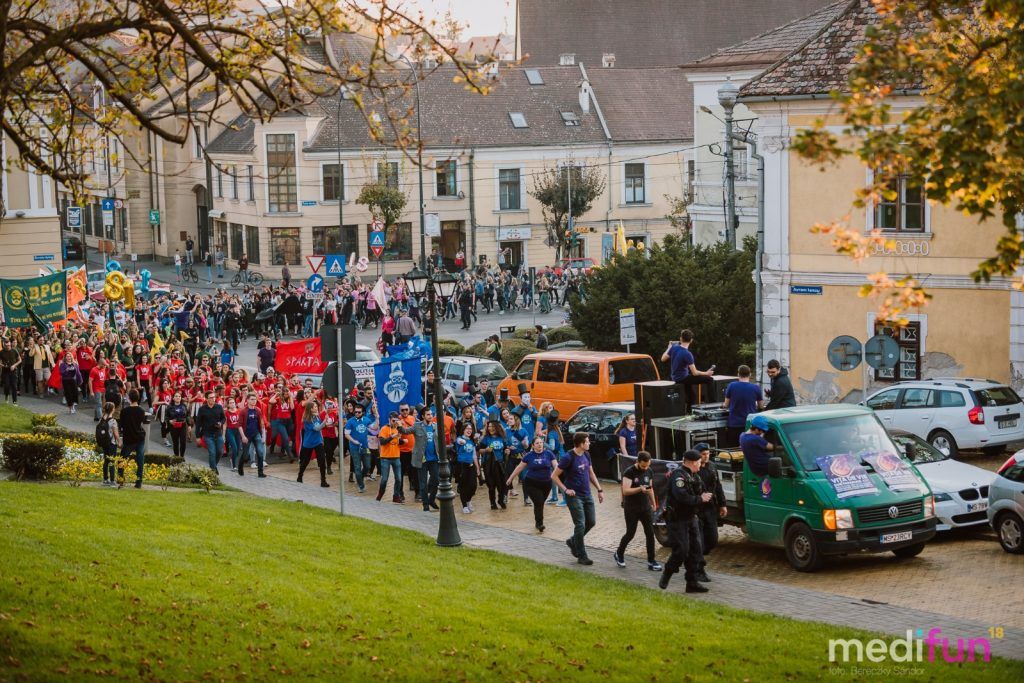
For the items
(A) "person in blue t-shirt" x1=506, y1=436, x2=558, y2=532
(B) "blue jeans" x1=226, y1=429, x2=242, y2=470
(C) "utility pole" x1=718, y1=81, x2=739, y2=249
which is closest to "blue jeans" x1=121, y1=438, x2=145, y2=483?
(B) "blue jeans" x1=226, y1=429, x2=242, y2=470

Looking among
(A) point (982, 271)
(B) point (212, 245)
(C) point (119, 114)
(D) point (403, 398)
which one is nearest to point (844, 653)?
(A) point (982, 271)

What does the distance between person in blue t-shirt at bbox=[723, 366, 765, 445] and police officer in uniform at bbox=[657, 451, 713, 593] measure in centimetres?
361

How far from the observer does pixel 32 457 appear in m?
20.2

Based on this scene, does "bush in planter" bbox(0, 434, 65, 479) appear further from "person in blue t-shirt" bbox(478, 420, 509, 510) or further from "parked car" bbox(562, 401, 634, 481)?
"parked car" bbox(562, 401, 634, 481)

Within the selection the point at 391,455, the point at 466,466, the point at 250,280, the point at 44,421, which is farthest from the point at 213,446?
the point at 250,280

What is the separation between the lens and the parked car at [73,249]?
7825cm

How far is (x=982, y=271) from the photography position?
9.18 meters

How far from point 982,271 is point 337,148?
56.6 metres

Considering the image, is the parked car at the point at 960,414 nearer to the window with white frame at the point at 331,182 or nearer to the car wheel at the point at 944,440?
the car wheel at the point at 944,440

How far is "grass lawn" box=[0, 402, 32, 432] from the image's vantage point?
26.2 meters

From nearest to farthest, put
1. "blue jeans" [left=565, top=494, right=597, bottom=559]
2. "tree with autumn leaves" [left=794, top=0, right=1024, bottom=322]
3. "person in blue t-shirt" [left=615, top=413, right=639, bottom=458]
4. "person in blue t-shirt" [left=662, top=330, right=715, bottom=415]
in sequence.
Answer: "tree with autumn leaves" [left=794, top=0, right=1024, bottom=322]
"blue jeans" [left=565, top=494, right=597, bottom=559]
"person in blue t-shirt" [left=615, top=413, right=639, bottom=458]
"person in blue t-shirt" [left=662, top=330, right=715, bottom=415]

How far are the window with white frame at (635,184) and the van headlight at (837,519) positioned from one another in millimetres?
55185

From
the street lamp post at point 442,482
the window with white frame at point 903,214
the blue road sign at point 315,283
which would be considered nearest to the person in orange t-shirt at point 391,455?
the street lamp post at point 442,482

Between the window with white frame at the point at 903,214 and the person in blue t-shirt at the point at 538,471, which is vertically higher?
the window with white frame at the point at 903,214
